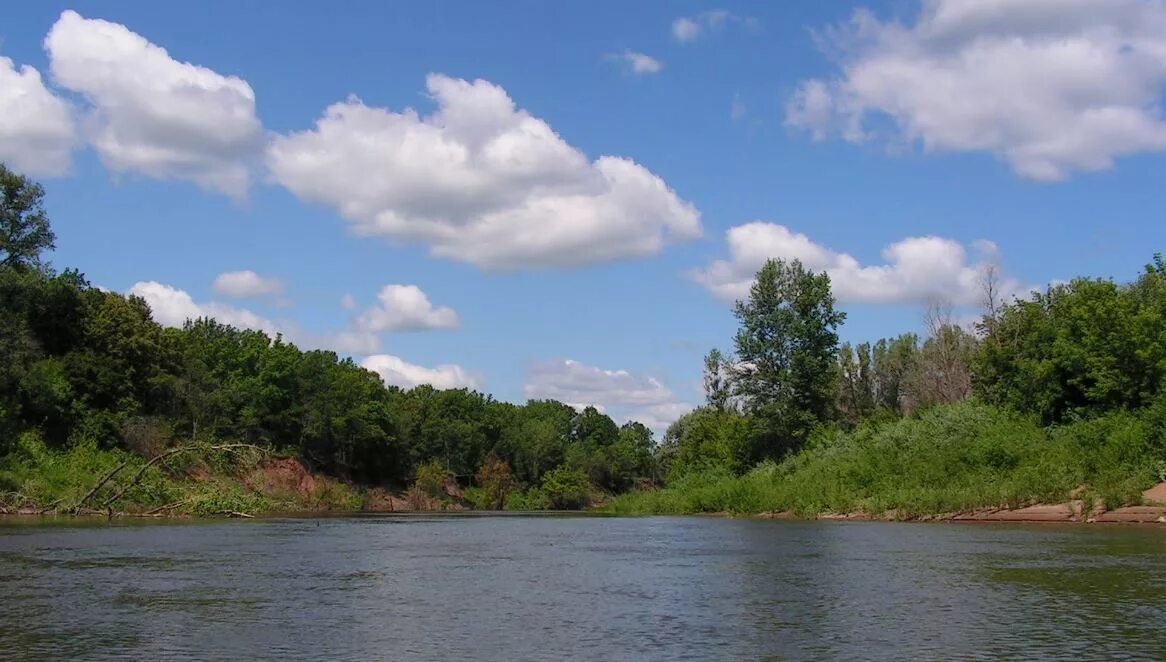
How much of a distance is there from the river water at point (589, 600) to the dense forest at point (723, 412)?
805 inches

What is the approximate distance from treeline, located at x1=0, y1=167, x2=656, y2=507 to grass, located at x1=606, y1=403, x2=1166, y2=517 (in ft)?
148

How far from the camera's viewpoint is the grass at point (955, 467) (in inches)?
2151

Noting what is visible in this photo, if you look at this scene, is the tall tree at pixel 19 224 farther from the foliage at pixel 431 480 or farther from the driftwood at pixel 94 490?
the foliage at pixel 431 480

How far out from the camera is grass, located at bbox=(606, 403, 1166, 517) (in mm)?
54625

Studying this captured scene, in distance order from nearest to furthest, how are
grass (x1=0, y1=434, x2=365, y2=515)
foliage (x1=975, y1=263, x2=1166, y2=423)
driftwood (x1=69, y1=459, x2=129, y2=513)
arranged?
foliage (x1=975, y1=263, x2=1166, y2=423)
driftwood (x1=69, y1=459, x2=129, y2=513)
grass (x1=0, y1=434, x2=365, y2=515)

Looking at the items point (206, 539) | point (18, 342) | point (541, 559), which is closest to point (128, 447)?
point (18, 342)

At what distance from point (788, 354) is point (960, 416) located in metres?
25.8

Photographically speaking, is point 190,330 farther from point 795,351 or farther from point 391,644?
point 391,644

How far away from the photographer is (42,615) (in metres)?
20.4

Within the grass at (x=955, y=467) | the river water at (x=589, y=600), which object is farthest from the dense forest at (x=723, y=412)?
the river water at (x=589, y=600)

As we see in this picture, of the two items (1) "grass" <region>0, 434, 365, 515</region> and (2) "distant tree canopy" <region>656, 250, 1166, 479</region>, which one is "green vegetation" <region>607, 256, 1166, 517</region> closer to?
(2) "distant tree canopy" <region>656, 250, 1166, 479</region>

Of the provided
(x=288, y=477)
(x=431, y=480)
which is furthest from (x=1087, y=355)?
(x=431, y=480)

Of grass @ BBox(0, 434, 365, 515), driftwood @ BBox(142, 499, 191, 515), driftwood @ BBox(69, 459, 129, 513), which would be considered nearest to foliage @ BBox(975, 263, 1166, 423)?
grass @ BBox(0, 434, 365, 515)

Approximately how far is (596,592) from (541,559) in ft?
36.8
